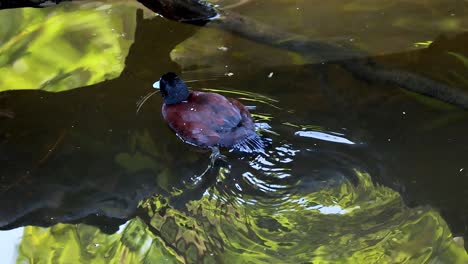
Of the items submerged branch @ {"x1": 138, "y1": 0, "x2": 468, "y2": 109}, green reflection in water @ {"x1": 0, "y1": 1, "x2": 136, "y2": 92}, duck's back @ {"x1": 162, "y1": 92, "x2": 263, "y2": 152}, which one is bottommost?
green reflection in water @ {"x1": 0, "y1": 1, "x2": 136, "y2": 92}

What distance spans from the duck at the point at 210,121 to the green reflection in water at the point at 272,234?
36cm

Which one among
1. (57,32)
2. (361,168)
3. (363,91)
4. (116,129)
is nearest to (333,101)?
(363,91)

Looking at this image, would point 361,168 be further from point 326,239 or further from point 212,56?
point 212,56

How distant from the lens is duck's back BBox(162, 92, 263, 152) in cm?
317

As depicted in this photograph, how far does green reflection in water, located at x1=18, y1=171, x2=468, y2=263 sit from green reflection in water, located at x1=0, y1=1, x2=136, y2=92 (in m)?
1.46

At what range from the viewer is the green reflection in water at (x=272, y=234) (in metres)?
2.64

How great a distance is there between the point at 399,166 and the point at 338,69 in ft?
3.48

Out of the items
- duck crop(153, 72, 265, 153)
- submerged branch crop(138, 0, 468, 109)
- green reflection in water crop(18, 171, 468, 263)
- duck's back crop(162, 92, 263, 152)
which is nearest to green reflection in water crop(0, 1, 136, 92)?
submerged branch crop(138, 0, 468, 109)

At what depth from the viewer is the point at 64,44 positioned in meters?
4.43

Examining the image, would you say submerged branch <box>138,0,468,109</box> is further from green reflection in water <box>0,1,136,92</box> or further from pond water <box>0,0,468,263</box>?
green reflection in water <box>0,1,136,92</box>

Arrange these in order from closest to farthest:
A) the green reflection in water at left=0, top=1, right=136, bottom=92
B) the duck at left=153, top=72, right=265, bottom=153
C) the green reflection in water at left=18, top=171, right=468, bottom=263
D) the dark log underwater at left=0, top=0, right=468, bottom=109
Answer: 1. the green reflection in water at left=18, top=171, right=468, bottom=263
2. the duck at left=153, top=72, right=265, bottom=153
3. the dark log underwater at left=0, top=0, right=468, bottom=109
4. the green reflection in water at left=0, top=1, right=136, bottom=92

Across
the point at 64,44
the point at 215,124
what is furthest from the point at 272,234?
the point at 64,44

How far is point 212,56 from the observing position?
4.16 m

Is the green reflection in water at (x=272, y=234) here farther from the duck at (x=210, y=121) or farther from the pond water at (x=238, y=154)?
the duck at (x=210, y=121)
